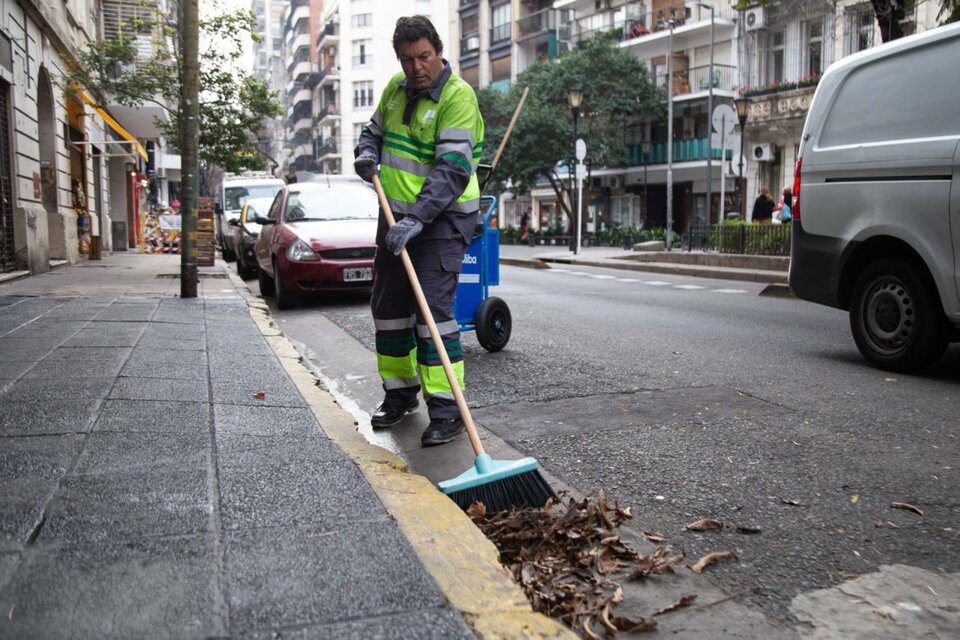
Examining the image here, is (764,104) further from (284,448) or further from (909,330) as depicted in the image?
(284,448)

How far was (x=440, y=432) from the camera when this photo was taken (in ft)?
13.5

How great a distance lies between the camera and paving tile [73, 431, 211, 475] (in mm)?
3146

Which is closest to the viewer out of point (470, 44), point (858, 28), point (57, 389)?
point (57, 389)

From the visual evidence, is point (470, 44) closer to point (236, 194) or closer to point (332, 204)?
point (236, 194)

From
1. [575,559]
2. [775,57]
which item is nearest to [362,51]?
[775,57]

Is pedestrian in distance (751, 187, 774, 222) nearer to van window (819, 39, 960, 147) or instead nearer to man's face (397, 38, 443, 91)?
van window (819, 39, 960, 147)

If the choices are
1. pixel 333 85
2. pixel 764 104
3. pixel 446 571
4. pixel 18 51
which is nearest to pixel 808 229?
pixel 446 571

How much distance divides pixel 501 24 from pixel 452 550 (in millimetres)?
→ 55623

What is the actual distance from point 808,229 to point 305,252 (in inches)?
222

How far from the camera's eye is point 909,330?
5766mm

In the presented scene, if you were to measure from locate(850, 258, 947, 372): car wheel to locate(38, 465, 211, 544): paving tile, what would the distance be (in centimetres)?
451


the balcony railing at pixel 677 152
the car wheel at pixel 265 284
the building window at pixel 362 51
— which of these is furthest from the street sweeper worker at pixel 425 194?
the building window at pixel 362 51

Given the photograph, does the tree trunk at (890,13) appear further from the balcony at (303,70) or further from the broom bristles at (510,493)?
the balcony at (303,70)

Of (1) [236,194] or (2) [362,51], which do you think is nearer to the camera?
(1) [236,194]
